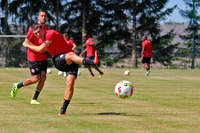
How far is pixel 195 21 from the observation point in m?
45.3

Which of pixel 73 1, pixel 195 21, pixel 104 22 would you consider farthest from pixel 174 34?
pixel 73 1

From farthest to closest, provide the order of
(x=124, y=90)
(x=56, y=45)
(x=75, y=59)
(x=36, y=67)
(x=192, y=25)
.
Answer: (x=192, y=25) < (x=36, y=67) < (x=124, y=90) < (x=56, y=45) < (x=75, y=59)

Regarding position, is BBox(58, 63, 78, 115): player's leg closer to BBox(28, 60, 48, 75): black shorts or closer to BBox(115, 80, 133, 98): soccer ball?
BBox(115, 80, 133, 98): soccer ball

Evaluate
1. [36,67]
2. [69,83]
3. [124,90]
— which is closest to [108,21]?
[36,67]

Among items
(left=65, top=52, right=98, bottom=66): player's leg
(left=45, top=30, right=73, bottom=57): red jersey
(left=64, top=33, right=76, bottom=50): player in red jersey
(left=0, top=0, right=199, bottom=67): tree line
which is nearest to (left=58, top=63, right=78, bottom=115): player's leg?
(left=65, top=52, right=98, bottom=66): player's leg

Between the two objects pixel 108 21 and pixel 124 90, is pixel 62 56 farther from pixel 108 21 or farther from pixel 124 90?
pixel 108 21

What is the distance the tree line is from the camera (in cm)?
4588

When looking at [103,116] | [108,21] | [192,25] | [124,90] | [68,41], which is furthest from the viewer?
[108,21]

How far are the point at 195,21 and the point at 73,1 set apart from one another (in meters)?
14.1

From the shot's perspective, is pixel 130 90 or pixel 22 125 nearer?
pixel 22 125

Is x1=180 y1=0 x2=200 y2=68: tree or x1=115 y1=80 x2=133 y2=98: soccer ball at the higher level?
x1=180 y1=0 x2=200 y2=68: tree

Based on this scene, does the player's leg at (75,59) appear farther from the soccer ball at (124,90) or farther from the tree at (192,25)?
the tree at (192,25)

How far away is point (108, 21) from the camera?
48344 mm

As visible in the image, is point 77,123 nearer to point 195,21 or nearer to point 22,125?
point 22,125
